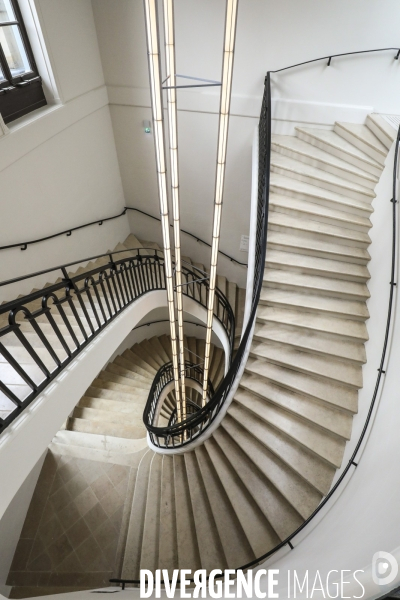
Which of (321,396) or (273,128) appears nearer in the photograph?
(321,396)

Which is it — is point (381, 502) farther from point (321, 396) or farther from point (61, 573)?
point (61, 573)

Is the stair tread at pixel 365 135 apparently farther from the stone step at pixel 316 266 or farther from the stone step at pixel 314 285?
the stone step at pixel 314 285

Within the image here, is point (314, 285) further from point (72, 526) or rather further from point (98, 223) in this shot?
point (72, 526)

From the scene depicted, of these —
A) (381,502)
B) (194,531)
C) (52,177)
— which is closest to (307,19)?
(52,177)

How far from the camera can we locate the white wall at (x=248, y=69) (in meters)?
4.38

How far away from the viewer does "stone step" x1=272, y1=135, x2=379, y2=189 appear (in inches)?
177

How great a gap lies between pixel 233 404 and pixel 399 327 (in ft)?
6.95

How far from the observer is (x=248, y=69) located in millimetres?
4934

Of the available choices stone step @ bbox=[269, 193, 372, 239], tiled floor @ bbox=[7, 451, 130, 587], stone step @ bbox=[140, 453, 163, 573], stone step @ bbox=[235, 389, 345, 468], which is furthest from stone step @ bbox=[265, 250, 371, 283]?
tiled floor @ bbox=[7, 451, 130, 587]

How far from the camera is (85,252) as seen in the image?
5660 mm

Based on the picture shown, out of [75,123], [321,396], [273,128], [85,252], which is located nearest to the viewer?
[321,396]

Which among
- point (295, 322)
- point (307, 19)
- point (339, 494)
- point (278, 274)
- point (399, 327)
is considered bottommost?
point (339, 494)

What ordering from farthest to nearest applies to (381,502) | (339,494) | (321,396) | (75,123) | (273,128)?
1. (273,128)
2. (75,123)
3. (321,396)
4. (339,494)
5. (381,502)

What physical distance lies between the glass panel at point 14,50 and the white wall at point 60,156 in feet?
0.60
